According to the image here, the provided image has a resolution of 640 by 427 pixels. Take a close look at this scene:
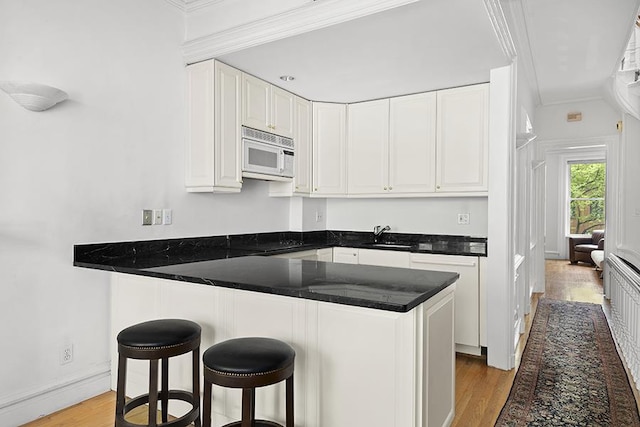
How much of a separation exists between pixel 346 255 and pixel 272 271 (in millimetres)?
2036

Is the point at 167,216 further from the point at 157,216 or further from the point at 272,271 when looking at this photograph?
the point at 272,271

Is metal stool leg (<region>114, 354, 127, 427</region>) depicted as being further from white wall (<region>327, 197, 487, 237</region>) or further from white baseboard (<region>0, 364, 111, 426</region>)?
white wall (<region>327, 197, 487, 237</region>)

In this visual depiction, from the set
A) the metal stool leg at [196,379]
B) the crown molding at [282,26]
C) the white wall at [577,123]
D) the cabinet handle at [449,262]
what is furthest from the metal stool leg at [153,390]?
the white wall at [577,123]

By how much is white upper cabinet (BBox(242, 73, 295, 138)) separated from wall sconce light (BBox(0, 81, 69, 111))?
1390mm

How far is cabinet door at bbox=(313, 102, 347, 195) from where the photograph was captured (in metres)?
4.33

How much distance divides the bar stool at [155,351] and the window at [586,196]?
10311 millimetres

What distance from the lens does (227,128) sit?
326 centimetres

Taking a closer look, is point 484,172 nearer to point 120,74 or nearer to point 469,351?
point 469,351

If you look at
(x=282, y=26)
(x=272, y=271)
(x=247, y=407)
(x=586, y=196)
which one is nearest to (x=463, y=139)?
(x=282, y=26)

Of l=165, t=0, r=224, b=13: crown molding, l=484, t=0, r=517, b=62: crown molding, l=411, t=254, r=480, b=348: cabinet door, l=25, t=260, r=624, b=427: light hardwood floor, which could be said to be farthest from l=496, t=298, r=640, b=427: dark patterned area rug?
l=165, t=0, r=224, b=13: crown molding

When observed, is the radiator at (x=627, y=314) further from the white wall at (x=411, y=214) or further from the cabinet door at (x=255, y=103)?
the cabinet door at (x=255, y=103)

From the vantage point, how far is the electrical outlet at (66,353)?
251 cm

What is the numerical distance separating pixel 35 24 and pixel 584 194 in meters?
10.9

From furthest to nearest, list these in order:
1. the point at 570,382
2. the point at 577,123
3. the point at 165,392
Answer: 1. the point at 577,123
2. the point at 570,382
3. the point at 165,392
